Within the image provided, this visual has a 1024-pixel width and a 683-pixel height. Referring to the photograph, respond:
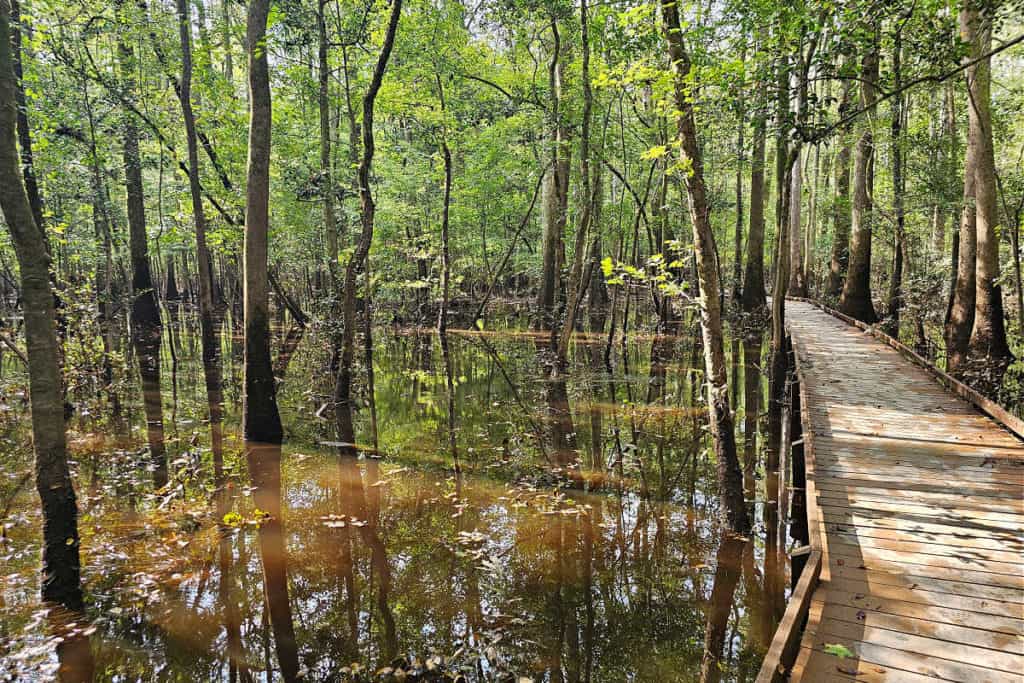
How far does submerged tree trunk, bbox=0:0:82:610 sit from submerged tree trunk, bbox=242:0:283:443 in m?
4.03

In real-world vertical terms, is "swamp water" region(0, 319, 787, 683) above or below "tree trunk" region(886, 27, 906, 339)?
below

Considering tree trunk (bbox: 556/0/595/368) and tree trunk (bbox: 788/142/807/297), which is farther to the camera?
tree trunk (bbox: 788/142/807/297)

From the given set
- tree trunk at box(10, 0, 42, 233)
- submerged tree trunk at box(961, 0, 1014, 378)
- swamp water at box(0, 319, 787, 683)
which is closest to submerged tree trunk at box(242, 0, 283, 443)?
swamp water at box(0, 319, 787, 683)

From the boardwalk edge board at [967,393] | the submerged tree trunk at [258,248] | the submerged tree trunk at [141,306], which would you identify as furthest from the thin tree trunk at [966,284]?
the submerged tree trunk at [141,306]

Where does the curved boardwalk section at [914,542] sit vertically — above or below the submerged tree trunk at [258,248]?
below

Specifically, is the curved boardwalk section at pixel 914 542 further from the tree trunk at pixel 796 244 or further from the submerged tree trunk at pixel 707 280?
the tree trunk at pixel 796 244

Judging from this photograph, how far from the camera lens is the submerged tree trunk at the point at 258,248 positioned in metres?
8.48

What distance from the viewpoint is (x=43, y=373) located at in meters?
4.60

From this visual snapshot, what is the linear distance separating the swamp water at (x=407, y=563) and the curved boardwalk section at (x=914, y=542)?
2.73 ft

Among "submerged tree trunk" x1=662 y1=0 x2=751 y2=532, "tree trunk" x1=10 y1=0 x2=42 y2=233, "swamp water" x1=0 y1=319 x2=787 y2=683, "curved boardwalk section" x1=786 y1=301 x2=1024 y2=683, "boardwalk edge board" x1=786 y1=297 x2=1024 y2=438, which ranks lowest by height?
"swamp water" x1=0 y1=319 x2=787 y2=683

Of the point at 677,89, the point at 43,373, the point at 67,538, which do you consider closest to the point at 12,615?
the point at 67,538

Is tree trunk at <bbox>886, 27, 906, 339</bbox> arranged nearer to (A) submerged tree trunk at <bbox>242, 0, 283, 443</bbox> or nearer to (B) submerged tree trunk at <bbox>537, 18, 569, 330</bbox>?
(B) submerged tree trunk at <bbox>537, 18, 569, 330</bbox>

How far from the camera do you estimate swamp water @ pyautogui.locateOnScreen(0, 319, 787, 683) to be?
4.22m

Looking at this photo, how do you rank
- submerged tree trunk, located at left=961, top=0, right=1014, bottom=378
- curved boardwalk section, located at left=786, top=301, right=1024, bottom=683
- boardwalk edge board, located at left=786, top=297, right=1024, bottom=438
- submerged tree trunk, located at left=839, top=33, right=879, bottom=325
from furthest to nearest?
submerged tree trunk, located at left=839, top=33, right=879, bottom=325 < submerged tree trunk, located at left=961, top=0, right=1014, bottom=378 < boardwalk edge board, located at left=786, top=297, right=1024, bottom=438 < curved boardwalk section, located at left=786, top=301, right=1024, bottom=683
